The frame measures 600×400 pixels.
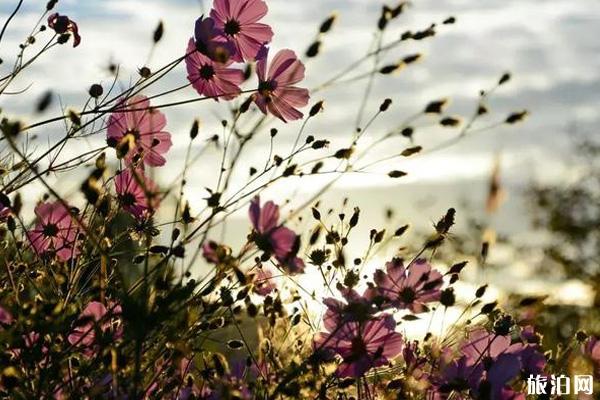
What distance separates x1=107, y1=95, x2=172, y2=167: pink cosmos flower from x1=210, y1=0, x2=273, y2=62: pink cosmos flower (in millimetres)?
243

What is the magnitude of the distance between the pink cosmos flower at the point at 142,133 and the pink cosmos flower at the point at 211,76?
119mm

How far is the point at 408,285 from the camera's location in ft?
6.43

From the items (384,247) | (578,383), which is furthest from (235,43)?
(578,383)

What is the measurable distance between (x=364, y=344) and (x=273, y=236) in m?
0.41

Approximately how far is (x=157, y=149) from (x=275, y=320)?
0.53 m

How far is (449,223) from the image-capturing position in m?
2.07

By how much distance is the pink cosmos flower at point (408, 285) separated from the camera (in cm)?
190

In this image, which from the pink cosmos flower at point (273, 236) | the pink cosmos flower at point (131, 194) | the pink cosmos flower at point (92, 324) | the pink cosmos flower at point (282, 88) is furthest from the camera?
the pink cosmos flower at point (131, 194)

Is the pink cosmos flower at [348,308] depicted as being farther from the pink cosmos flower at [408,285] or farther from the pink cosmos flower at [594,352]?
the pink cosmos flower at [594,352]

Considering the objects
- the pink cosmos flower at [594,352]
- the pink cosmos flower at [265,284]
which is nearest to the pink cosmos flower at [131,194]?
the pink cosmos flower at [265,284]

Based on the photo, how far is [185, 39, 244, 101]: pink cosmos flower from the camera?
213 centimetres

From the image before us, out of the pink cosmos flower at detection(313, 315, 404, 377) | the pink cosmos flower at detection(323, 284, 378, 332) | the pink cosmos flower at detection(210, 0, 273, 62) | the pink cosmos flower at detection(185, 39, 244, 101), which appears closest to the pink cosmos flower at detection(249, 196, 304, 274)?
the pink cosmos flower at detection(323, 284, 378, 332)

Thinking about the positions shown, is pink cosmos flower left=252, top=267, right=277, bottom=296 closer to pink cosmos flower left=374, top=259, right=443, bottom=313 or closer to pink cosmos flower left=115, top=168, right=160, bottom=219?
pink cosmos flower left=115, top=168, right=160, bottom=219

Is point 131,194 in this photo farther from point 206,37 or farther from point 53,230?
point 206,37
